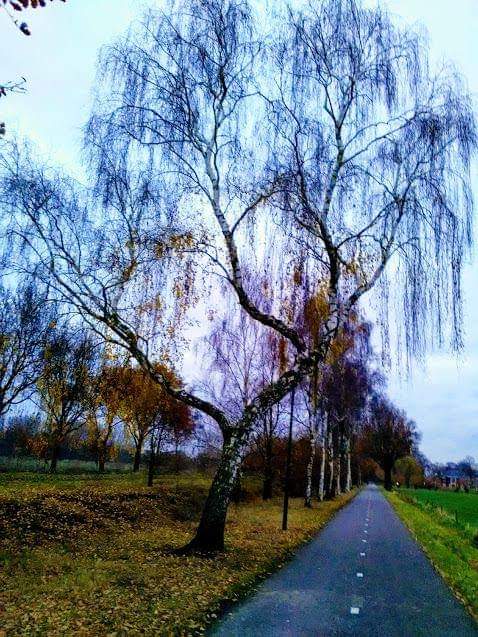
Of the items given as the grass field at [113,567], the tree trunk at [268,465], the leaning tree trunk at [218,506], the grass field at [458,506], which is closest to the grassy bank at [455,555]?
the grass field at [458,506]

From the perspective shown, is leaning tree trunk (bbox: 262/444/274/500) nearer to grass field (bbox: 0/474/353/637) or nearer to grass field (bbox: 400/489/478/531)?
grass field (bbox: 400/489/478/531)

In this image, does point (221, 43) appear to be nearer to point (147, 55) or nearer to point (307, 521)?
point (147, 55)

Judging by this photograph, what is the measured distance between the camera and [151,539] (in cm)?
1237

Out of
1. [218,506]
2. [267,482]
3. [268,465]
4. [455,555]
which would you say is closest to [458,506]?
[267,482]

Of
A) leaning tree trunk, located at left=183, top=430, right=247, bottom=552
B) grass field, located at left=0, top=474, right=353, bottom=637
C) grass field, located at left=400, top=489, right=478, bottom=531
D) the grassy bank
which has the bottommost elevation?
grass field, located at left=400, top=489, right=478, bottom=531

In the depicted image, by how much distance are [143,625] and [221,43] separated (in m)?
10.3

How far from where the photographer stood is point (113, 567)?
348 inches

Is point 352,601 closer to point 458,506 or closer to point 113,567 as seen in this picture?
point 113,567

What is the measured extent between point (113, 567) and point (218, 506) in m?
2.50

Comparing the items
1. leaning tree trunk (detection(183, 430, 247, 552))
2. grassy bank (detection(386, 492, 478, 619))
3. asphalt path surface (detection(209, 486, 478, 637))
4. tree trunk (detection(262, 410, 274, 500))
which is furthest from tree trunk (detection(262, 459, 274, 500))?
leaning tree trunk (detection(183, 430, 247, 552))

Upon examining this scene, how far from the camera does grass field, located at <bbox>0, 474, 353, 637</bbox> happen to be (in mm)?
6285

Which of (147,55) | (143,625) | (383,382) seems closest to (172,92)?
(147,55)

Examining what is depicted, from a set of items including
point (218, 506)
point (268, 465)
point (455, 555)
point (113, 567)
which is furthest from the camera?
point (268, 465)

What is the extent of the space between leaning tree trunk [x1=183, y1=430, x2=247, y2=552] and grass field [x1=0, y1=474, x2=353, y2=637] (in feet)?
1.37
